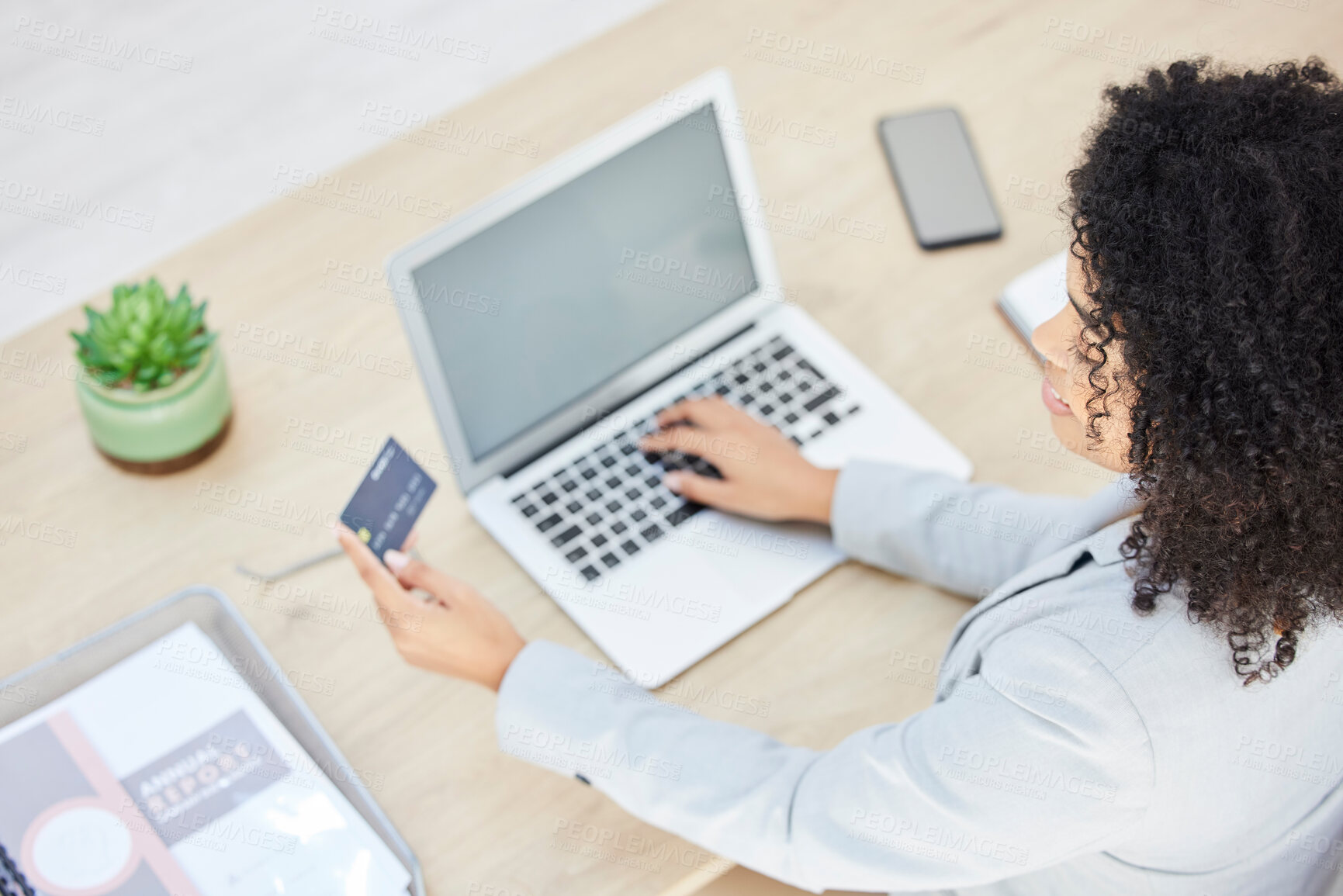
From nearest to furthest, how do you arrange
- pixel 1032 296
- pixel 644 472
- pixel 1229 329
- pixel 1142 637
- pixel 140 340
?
pixel 1229 329 < pixel 1142 637 < pixel 140 340 < pixel 644 472 < pixel 1032 296

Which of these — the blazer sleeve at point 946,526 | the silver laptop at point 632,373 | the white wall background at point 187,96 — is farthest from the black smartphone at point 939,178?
the white wall background at point 187,96

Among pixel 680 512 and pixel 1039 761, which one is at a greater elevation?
pixel 680 512

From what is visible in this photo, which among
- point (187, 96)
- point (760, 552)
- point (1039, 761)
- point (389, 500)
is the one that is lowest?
point (1039, 761)

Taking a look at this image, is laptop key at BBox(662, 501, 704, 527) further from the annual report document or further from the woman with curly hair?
the annual report document

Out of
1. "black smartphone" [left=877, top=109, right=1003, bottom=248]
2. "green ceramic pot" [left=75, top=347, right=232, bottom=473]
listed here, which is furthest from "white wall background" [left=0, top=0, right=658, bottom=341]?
"green ceramic pot" [left=75, top=347, right=232, bottom=473]

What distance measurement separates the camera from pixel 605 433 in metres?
1.27

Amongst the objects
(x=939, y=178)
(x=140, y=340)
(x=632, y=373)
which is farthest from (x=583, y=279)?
(x=939, y=178)

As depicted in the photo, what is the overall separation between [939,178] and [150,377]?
90cm

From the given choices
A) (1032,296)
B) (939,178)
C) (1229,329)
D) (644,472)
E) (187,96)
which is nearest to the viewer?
(1229,329)

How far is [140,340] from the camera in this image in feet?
3.77

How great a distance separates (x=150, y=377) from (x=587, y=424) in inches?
16.3

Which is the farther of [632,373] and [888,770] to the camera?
[632,373]

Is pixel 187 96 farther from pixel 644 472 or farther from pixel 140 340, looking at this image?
pixel 644 472

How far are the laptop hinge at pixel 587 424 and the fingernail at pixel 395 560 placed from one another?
0.59 ft
